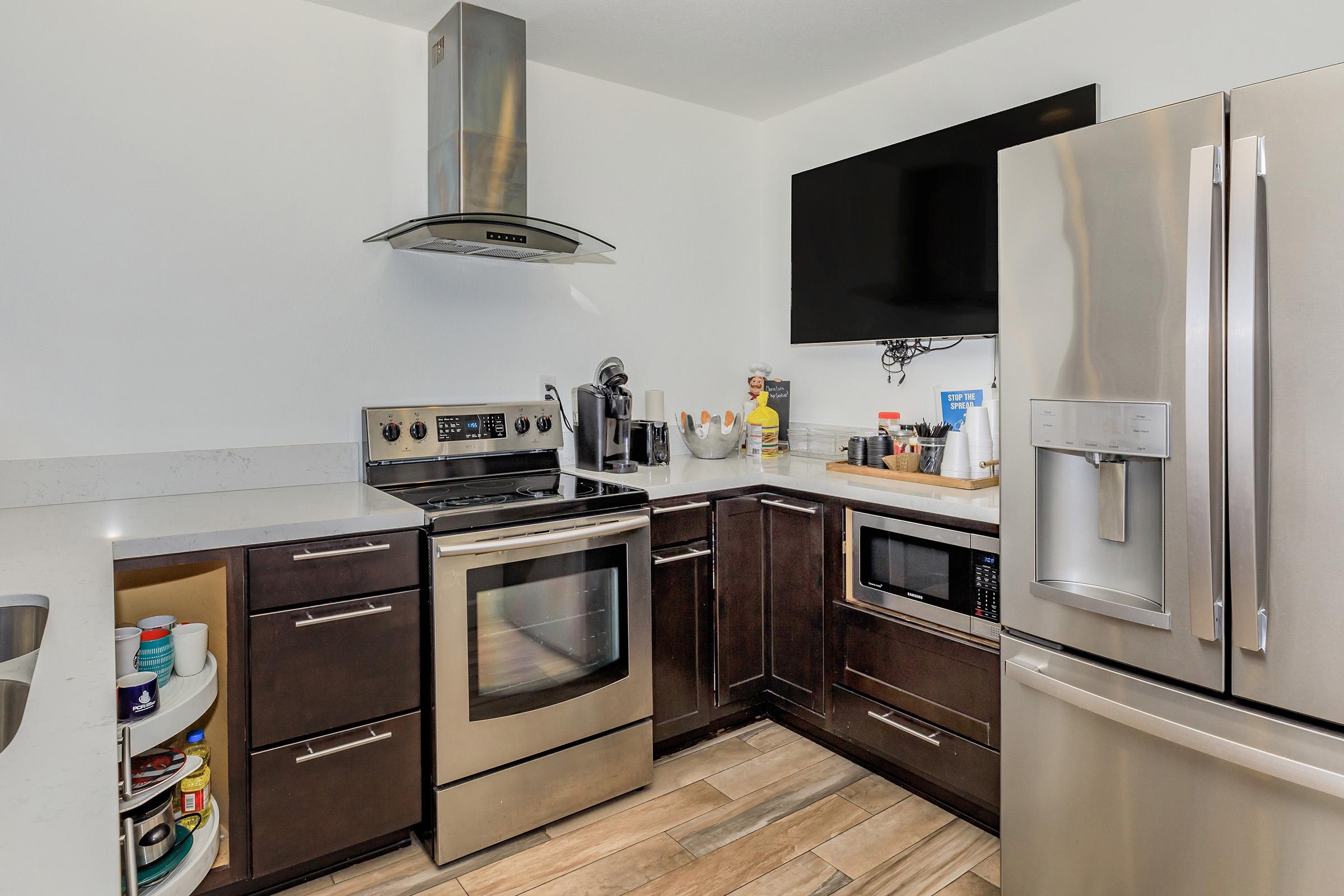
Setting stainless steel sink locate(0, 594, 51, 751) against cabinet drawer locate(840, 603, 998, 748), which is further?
cabinet drawer locate(840, 603, 998, 748)

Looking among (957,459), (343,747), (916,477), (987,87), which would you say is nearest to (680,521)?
(916,477)

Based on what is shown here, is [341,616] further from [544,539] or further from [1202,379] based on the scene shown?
[1202,379]

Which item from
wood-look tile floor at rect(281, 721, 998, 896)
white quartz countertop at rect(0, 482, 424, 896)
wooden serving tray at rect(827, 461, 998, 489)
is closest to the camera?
white quartz countertop at rect(0, 482, 424, 896)

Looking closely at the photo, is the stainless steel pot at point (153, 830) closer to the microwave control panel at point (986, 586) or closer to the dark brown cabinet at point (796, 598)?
the dark brown cabinet at point (796, 598)

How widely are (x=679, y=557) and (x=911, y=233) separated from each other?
1.38 metres

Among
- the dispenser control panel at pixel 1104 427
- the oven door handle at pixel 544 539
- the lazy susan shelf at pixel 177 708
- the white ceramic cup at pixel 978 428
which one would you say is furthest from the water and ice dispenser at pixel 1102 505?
the lazy susan shelf at pixel 177 708

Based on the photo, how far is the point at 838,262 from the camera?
3027mm

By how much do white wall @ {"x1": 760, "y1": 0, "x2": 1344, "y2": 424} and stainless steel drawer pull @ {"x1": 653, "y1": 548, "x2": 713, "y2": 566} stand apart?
1030 mm

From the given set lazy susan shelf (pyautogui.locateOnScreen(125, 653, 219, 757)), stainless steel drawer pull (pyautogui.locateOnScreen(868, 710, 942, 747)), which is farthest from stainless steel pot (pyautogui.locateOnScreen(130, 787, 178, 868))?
stainless steel drawer pull (pyautogui.locateOnScreen(868, 710, 942, 747))

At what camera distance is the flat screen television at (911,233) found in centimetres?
Answer: 246

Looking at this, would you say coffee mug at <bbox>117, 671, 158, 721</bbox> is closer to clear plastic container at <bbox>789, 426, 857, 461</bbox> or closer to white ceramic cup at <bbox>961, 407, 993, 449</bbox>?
white ceramic cup at <bbox>961, 407, 993, 449</bbox>

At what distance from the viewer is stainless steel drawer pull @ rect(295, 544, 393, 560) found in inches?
73.8

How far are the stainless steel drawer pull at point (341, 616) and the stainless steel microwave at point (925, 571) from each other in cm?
136

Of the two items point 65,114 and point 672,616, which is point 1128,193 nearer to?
point 672,616
